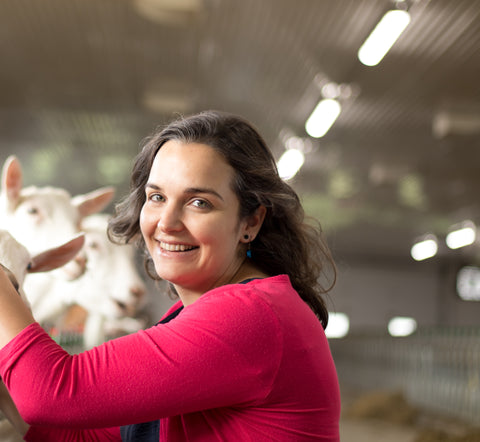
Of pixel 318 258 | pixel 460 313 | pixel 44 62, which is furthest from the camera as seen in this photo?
pixel 460 313

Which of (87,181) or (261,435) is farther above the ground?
(87,181)

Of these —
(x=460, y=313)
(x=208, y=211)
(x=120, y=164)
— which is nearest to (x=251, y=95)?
(x=120, y=164)

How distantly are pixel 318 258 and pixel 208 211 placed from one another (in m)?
0.36

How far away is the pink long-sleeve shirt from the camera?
0.94 meters

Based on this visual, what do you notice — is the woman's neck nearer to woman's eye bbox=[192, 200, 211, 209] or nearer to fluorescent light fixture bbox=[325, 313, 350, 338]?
woman's eye bbox=[192, 200, 211, 209]

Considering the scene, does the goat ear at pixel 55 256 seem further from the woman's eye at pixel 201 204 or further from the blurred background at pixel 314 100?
the blurred background at pixel 314 100

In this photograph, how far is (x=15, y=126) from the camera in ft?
29.8

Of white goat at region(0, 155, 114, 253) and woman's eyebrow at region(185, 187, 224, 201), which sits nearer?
woman's eyebrow at region(185, 187, 224, 201)

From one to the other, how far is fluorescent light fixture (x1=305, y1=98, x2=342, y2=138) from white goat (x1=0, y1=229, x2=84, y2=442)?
6288mm

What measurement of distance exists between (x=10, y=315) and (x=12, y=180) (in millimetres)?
1722

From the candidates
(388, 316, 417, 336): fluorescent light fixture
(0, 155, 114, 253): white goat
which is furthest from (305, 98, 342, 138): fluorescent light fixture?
(388, 316, 417, 336): fluorescent light fixture

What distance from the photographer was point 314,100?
7594mm

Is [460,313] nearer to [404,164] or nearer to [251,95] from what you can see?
[404,164]

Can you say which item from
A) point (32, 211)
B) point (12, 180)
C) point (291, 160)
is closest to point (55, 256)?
point (12, 180)
